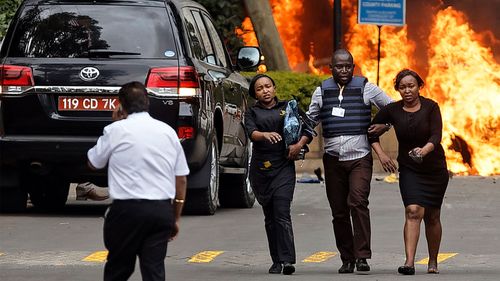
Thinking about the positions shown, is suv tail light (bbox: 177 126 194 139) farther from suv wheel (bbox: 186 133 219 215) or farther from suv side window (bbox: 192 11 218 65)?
suv side window (bbox: 192 11 218 65)

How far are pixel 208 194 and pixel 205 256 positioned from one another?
Answer: 3011mm

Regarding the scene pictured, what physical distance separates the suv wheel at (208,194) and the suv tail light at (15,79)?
6.21 ft

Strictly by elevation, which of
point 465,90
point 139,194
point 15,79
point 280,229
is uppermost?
point 15,79

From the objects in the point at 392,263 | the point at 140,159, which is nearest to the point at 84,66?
the point at 392,263

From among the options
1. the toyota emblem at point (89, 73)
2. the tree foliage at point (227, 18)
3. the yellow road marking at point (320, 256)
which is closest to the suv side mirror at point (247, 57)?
the toyota emblem at point (89, 73)

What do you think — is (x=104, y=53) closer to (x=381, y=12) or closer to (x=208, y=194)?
(x=208, y=194)

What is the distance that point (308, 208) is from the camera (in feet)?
58.3

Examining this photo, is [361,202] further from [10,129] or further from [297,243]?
[10,129]

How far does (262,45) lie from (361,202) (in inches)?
525

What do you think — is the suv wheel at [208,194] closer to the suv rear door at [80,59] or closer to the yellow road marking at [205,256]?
the suv rear door at [80,59]

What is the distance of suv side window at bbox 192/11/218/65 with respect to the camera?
1662 centimetres

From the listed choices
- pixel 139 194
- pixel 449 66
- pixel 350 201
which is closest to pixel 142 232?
pixel 139 194

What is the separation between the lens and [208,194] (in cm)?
1611

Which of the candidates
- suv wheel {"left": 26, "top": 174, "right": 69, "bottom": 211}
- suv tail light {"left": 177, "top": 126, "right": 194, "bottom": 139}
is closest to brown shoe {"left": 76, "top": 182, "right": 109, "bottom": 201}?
suv wheel {"left": 26, "top": 174, "right": 69, "bottom": 211}
